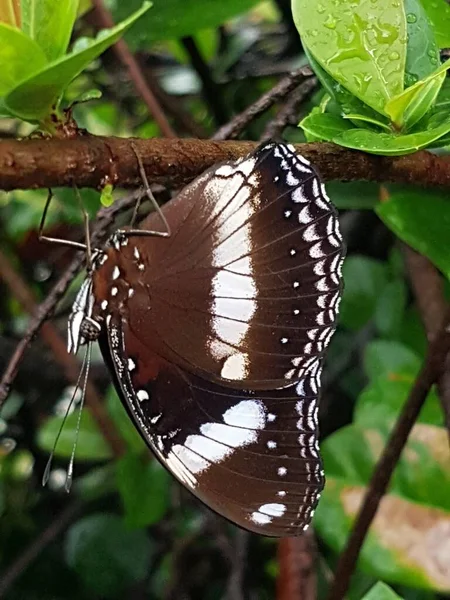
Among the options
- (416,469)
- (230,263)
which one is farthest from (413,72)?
(416,469)

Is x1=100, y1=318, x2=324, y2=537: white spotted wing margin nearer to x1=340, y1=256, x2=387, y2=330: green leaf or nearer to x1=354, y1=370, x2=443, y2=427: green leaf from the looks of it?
x1=354, y1=370, x2=443, y2=427: green leaf

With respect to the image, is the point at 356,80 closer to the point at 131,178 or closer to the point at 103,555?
the point at 131,178

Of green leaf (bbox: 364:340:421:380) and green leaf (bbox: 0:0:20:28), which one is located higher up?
green leaf (bbox: 0:0:20:28)

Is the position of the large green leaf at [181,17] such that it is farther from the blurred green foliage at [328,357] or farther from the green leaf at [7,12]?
the green leaf at [7,12]

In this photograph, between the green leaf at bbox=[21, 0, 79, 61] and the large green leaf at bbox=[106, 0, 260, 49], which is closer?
the green leaf at bbox=[21, 0, 79, 61]

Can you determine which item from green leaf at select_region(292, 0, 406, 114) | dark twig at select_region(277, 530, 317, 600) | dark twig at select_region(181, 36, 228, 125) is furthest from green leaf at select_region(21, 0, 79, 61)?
dark twig at select_region(181, 36, 228, 125)

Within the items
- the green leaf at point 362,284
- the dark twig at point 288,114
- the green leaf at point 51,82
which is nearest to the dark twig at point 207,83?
the green leaf at point 362,284

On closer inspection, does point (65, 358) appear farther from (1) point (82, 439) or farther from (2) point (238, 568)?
(2) point (238, 568)
